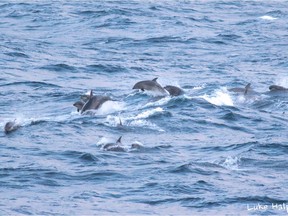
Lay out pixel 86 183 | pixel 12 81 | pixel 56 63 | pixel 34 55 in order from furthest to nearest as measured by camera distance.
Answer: pixel 34 55, pixel 56 63, pixel 12 81, pixel 86 183

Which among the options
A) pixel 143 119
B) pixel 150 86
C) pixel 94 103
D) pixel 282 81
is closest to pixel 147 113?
pixel 143 119

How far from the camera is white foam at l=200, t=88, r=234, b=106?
97.5 ft

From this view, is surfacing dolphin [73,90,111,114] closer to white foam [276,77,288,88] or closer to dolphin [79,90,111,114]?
dolphin [79,90,111,114]

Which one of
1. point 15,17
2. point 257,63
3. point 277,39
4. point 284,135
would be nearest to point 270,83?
point 257,63

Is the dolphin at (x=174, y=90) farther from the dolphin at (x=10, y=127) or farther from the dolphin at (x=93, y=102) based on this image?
the dolphin at (x=10, y=127)

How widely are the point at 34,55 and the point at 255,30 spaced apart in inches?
521

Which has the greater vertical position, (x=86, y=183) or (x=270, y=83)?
(x=86, y=183)

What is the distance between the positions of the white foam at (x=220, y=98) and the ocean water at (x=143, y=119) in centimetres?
5

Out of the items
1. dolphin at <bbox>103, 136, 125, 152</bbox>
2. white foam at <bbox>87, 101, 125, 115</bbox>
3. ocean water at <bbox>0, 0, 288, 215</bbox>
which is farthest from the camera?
white foam at <bbox>87, 101, 125, 115</bbox>

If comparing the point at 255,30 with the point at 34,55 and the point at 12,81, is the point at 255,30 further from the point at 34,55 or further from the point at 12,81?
the point at 12,81

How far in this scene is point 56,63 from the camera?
38.5 metres

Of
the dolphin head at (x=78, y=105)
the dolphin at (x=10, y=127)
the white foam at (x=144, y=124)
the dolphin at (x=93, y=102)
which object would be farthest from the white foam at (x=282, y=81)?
the dolphin at (x=10, y=127)

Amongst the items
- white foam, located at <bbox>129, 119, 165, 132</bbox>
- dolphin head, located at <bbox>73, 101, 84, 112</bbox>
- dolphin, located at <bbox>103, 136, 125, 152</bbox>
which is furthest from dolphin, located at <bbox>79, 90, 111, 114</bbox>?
dolphin, located at <bbox>103, 136, 125, 152</bbox>

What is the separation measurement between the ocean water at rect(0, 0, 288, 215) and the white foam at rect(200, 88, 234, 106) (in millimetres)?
46
